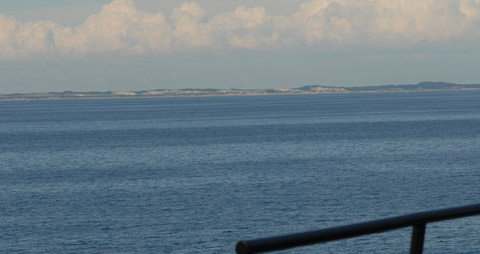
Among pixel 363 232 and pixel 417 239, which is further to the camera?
pixel 417 239

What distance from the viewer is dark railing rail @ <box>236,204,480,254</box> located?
3.13 metres

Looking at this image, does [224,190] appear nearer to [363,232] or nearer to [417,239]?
[417,239]

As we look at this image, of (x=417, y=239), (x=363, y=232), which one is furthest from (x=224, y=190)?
(x=363, y=232)

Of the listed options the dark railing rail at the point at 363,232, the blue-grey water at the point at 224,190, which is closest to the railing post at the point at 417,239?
the dark railing rail at the point at 363,232

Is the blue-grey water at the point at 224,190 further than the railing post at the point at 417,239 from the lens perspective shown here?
Yes

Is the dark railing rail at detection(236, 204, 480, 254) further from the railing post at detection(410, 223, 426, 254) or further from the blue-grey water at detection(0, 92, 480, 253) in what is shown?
the blue-grey water at detection(0, 92, 480, 253)

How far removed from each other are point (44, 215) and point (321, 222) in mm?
26646

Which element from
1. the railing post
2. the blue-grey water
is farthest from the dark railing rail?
the blue-grey water

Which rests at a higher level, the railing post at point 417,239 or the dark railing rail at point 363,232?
the dark railing rail at point 363,232

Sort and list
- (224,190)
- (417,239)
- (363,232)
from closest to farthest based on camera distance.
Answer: (363,232), (417,239), (224,190)

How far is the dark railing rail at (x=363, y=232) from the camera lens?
3133mm

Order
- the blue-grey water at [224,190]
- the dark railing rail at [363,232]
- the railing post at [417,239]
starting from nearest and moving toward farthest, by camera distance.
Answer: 1. the dark railing rail at [363,232]
2. the railing post at [417,239]
3. the blue-grey water at [224,190]

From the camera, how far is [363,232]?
140 inches

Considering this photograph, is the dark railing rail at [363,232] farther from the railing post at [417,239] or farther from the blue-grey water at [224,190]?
the blue-grey water at [224,190]
